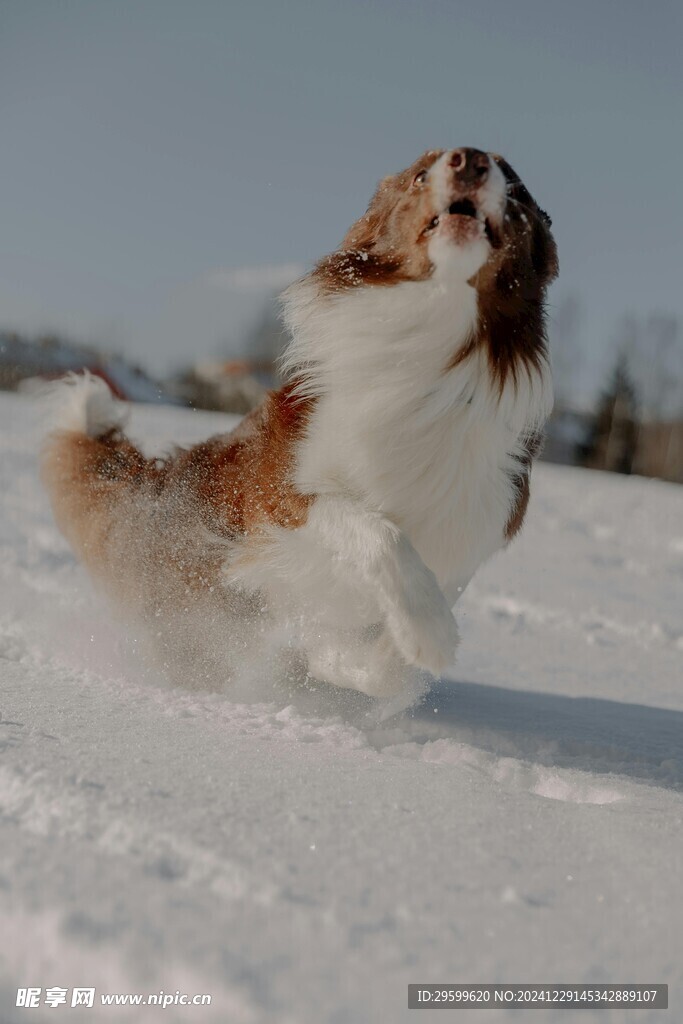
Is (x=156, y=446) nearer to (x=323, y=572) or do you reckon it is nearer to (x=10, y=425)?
(x=323, y=572)

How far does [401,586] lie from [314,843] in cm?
138

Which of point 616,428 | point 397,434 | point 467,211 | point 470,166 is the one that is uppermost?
point 470,166

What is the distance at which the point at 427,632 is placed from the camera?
310cm

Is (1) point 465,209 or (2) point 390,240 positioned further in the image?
(2) point 390,240

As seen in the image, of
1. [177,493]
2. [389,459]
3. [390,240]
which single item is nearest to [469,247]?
[390,240]

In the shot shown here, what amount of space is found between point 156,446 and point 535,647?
2.70 meters

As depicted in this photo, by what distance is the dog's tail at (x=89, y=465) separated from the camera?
445 centimetres

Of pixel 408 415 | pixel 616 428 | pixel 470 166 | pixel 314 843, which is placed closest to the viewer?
pixel 314 843

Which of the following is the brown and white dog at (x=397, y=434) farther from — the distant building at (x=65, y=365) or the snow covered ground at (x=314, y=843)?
the distant building at (x=65, y=365)

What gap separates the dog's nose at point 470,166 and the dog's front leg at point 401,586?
125 cm

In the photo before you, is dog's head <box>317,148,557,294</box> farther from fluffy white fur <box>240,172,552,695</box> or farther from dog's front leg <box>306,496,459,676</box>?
dog's front leg <box>306,496,459,676</box>

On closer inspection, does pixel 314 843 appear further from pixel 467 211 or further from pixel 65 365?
pixel 65 365

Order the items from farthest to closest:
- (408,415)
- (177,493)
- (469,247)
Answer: (177,493)
(408,415)
(469,247)

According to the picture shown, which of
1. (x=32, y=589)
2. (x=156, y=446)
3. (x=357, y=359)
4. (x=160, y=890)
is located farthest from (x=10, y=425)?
(x=160, y=890)
